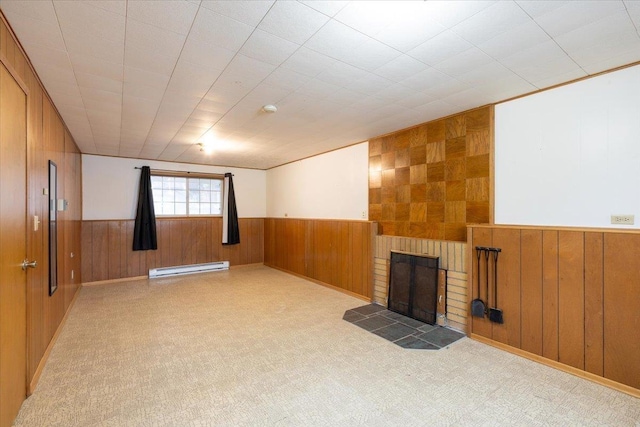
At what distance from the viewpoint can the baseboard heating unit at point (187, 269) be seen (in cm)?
611

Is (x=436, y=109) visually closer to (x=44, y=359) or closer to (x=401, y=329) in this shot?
(x=401, y=329)

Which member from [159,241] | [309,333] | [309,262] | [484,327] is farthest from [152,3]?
[159,241]

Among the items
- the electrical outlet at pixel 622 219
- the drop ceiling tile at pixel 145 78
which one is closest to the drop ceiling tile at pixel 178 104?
the drop ceiling tile at pixel 145 78

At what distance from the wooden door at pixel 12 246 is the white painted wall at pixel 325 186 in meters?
3.82

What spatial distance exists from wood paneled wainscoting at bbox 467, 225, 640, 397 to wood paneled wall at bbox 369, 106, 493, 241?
424 millimetres

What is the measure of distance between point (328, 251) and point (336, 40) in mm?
3812

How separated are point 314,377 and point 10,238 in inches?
90.5

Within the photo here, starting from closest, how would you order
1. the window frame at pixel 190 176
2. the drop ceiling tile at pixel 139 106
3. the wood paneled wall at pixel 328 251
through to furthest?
the drop ceiling tile at pixel 139 106
the wood paneled wall at pixel 328 251
the window frame at pixel 190 176

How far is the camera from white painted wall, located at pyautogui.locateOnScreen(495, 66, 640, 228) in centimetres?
232

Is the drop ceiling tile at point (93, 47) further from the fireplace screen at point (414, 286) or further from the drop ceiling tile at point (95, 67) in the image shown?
the fireplace screen at point (414, 286)

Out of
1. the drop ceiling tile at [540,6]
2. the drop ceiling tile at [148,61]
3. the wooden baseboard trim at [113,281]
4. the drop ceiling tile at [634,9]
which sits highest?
the drop ceiling tile at [540,6]

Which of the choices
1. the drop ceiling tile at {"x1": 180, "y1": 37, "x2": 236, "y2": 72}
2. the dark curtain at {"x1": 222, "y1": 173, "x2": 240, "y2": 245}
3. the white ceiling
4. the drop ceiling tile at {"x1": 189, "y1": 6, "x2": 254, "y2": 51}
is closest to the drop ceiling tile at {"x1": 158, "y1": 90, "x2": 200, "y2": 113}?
the white ceiling

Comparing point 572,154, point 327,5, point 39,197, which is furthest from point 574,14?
point 39,197

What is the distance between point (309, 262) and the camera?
5801mm
